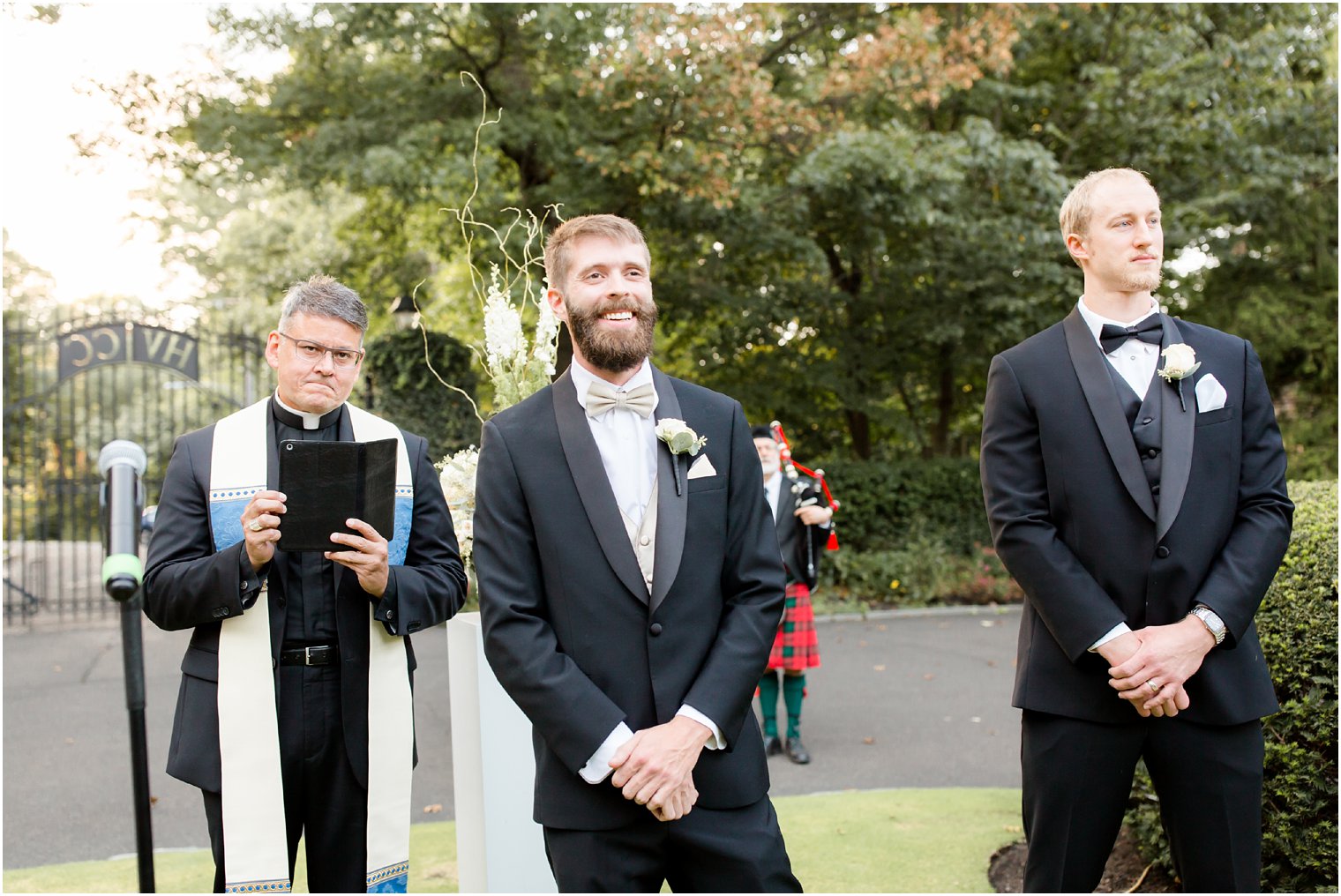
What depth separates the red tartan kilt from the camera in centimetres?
641

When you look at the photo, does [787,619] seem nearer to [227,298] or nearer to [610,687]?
[610,687]

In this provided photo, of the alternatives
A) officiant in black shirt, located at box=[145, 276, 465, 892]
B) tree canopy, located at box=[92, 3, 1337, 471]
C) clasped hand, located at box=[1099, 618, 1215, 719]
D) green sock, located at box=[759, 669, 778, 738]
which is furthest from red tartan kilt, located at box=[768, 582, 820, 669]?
tree canopy, located at box=[92, 3, 1337, 471]

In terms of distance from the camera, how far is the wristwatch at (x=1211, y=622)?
8.32 feet

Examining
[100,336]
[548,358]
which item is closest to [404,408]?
[100,336]

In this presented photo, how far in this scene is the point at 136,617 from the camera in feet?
11.0

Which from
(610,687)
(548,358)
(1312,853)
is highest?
(548,358)

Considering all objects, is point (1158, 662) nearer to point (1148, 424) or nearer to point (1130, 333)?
point (1148, 424)

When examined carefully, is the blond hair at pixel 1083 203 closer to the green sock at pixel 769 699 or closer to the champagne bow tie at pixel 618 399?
the champagne bow tie at pixel 618 399

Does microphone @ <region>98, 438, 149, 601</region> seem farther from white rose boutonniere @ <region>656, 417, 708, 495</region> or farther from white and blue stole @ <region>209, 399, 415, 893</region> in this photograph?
white rose boutonniere @ <region>656, 417, 708, 495</region>

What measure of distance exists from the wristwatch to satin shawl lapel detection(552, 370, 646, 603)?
52.6 inches

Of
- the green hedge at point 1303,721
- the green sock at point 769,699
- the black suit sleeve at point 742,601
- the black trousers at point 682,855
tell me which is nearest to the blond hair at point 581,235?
the black suit sleeve at point 742,601

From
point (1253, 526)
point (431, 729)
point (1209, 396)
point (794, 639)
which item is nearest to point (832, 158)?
point (794, 639)

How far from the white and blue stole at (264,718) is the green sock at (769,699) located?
359 cm

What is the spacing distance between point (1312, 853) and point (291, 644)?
332 cm
